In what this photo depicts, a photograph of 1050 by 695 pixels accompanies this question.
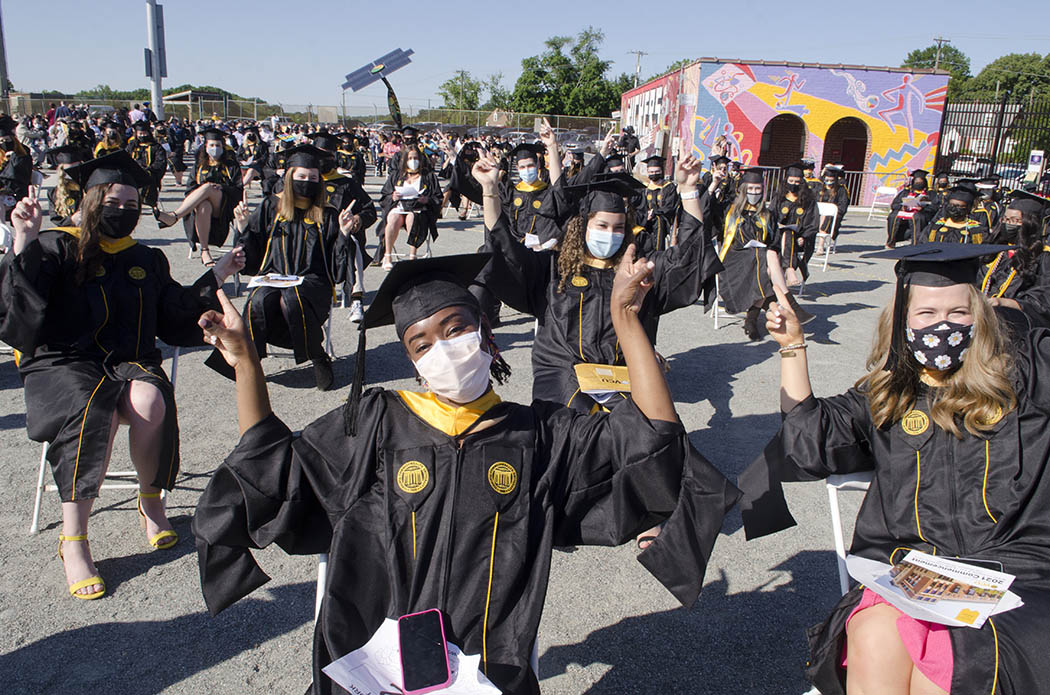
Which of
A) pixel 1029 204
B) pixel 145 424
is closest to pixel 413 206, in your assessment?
pixel 1029 204

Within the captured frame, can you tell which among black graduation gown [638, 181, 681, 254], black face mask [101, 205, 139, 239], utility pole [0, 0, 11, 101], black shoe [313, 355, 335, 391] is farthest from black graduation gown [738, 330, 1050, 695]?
utility pole [0, 0, 11, 101]

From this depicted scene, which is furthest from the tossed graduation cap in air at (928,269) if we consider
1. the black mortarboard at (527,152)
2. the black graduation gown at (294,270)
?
the black mortarboard at (527,152)

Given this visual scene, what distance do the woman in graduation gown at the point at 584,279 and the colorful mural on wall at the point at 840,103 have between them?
2273cm

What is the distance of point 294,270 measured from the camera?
662 cm

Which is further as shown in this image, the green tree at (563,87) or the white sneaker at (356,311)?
the green tree at (563,87)

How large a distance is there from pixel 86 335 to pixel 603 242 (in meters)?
2.90

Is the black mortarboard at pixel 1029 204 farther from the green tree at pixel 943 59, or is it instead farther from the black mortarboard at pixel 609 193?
the green tree at pixel 943 59

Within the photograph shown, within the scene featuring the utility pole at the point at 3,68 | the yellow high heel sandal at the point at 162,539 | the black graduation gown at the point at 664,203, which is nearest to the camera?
the yellow high heel sandal at the point at 162,539

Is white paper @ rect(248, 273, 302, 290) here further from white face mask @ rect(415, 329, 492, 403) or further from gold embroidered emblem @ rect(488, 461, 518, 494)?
gold embroidered emblem @ rect(488, 461, 518, 494)

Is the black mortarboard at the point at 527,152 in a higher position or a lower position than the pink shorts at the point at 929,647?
higher

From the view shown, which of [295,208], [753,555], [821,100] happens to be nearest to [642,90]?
[821,100]

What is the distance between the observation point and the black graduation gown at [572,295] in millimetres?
4543

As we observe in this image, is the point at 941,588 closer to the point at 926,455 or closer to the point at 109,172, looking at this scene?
the point at 926,455

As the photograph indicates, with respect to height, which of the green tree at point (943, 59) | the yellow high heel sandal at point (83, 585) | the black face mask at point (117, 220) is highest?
the green tree at point (943, 59)
